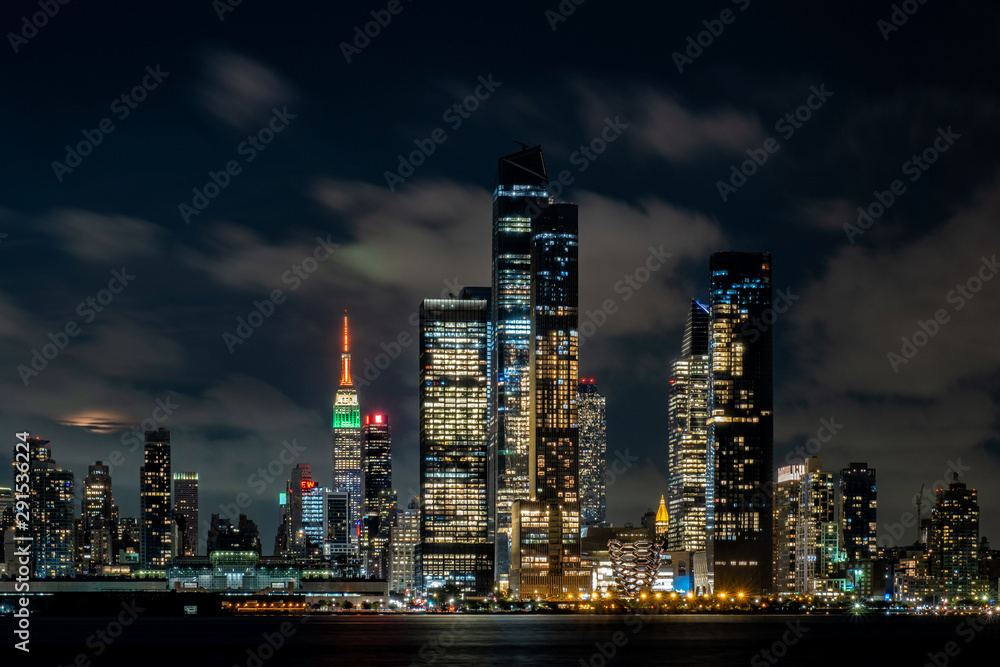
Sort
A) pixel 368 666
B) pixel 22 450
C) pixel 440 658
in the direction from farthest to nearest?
1. pixel 440 658
2. pixel 368 666
3. pixel 22 450

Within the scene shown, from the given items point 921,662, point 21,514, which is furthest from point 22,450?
point 921,662

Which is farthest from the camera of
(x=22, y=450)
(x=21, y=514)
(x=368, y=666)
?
(x=368, y=666)

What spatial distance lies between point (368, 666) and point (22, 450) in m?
67.1

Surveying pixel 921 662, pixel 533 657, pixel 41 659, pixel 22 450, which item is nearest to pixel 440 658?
pixel 533 657

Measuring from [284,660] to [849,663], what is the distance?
235ft

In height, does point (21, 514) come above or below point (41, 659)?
above

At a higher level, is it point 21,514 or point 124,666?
point 21,514

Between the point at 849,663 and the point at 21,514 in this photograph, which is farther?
the point at 849,663

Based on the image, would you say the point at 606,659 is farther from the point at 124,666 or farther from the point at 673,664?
the point at 124,666

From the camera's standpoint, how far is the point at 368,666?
575 feet

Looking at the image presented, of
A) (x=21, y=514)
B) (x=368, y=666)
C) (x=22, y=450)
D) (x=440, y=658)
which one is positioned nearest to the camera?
(x=22, y=450)

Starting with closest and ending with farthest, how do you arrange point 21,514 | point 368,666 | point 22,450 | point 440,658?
1. point 22,450
2. point 21,514
3. point 368,666
4. point 440,658

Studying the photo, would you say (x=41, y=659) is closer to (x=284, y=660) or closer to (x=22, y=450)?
(x=284, y=660)

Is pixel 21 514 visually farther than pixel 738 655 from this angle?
No
